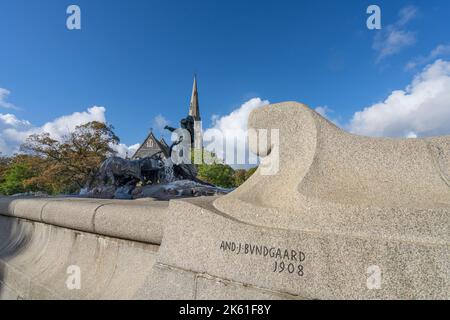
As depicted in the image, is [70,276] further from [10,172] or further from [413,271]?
[10,172]

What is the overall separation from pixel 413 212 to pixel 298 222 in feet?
2.26

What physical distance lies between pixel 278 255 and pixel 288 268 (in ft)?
0.33

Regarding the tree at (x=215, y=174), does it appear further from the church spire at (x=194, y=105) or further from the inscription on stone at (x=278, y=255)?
the inscription on stone at (x=278, y=255)

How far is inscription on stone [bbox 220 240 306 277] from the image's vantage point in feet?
6.04

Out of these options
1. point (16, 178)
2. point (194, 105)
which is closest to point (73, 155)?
point (16, 178)

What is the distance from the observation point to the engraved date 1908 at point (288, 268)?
1.83 m

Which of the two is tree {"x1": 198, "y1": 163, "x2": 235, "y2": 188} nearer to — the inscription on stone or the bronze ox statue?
A: the bronze ox statue

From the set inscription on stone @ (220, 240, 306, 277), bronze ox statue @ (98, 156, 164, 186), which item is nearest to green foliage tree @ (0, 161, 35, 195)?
bronze ox statue @ (98, 156, 164, 186)

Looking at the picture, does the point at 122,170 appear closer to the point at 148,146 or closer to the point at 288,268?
the point at 288,268

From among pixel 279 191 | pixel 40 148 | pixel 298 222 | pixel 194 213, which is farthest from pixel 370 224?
pixel 40 148

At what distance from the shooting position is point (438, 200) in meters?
1.91

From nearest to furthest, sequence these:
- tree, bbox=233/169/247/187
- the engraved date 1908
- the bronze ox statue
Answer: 1. the engraved date 1908
2. the bronze ox statue
3. tree, bbox=233/169/247/187

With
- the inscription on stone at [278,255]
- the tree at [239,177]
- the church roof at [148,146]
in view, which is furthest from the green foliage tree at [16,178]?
the inscription on stone at [278,255]

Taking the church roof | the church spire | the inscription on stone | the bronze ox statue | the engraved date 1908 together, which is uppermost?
the church spire
